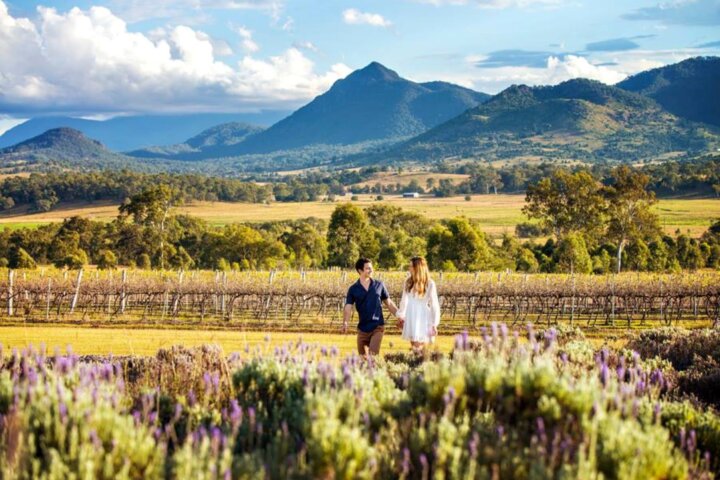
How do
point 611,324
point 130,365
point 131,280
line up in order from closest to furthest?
point 130,365
point 611,324
point 131,280

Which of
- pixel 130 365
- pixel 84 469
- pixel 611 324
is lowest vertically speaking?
pixel 611 324

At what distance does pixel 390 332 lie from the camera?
29312 millimetres

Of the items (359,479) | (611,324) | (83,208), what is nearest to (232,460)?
(359,479)

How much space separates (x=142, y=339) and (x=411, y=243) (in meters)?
42.4

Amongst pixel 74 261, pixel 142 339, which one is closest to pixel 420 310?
pixel 142 339

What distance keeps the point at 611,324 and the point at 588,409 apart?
2928cm

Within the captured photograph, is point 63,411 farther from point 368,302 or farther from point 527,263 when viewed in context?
point 527,263

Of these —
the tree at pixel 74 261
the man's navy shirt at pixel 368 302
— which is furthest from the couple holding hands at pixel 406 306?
the tree at pixel 74 261

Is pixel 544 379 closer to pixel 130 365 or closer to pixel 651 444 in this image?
pixel 651 444

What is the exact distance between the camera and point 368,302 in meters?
11.0

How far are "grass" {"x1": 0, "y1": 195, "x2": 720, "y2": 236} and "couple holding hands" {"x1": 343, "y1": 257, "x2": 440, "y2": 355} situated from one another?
3068 inches

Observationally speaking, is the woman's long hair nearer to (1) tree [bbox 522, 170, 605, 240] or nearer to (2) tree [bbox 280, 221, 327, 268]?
(2) tree [bbox 280, 221, 327, 268]

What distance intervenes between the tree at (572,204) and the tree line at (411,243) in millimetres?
90

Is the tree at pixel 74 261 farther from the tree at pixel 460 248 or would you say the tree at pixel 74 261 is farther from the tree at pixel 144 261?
the tree at pixel 460 248
